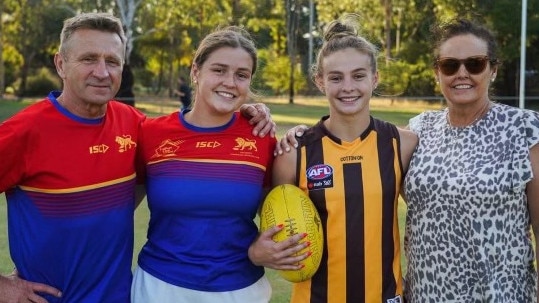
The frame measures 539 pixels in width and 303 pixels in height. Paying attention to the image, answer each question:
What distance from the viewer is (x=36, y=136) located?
3.05 meters

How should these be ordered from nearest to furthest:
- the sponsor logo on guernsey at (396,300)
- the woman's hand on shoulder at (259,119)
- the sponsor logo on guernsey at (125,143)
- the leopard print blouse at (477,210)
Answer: the leopard print blouse at (477,210)
the sponsor logo on guernsey at (125,143)
the sponsor logo on guernsey at (396,300)
the woman's hand on shoulder at (259,119)

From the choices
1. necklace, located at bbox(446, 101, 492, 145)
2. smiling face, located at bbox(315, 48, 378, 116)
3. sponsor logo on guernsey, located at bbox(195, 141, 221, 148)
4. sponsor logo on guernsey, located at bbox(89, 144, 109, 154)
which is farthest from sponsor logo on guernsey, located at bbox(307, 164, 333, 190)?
sponsor logo on guernsey, located at bbox(89, 144, 109, 154)

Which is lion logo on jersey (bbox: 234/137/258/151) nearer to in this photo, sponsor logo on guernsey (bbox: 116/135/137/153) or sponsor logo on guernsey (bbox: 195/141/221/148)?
sponsor logo on guernsey (bbox: 195/141/221/148)

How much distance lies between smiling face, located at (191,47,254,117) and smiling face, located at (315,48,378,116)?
16.3 inches

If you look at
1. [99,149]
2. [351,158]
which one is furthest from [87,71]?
[351,158]

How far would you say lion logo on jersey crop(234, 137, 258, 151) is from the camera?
337cm

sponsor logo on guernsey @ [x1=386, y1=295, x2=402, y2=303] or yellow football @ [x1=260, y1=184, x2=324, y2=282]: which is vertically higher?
yellow football @ [x1=260, y1=184, x2=324, y2=282]

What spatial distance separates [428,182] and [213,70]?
3.79 ft

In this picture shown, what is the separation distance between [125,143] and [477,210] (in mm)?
1664

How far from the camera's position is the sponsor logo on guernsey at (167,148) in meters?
3.32

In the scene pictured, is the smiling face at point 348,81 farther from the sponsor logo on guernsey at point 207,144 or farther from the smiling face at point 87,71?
the smiling face at point 87,71

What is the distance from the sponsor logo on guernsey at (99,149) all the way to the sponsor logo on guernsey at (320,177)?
3.22 ft

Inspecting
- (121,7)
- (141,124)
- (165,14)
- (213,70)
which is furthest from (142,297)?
(165,14)

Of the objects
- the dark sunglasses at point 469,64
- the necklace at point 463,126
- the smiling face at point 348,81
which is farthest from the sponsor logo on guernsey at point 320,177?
the dark sunglasses at point 469,64
